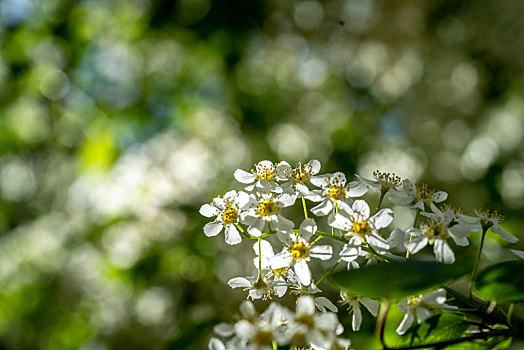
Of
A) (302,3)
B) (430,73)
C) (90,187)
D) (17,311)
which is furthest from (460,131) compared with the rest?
(17,311)

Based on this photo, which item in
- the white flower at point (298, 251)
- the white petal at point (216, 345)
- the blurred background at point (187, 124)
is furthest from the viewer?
the blurred background at point (187, 124)

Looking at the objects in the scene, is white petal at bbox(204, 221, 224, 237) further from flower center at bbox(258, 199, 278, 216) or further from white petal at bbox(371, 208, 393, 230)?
white petal at bbox(371, 208, 393, 230)

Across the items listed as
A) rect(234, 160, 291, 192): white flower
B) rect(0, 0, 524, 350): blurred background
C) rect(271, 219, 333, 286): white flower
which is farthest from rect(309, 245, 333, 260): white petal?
rect(0, 0, 524, 350): blurred background

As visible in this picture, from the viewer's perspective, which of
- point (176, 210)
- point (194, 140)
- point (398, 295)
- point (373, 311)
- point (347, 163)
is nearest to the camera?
point (398, 295)

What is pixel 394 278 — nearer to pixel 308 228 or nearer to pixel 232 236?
pixel 308 228

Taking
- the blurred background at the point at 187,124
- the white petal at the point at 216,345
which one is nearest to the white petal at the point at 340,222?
the white petal at the point at 216,345

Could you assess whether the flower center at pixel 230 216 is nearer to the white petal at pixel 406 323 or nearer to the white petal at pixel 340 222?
the white petal at pixel 340 222

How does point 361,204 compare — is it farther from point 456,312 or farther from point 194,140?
point 194,140
